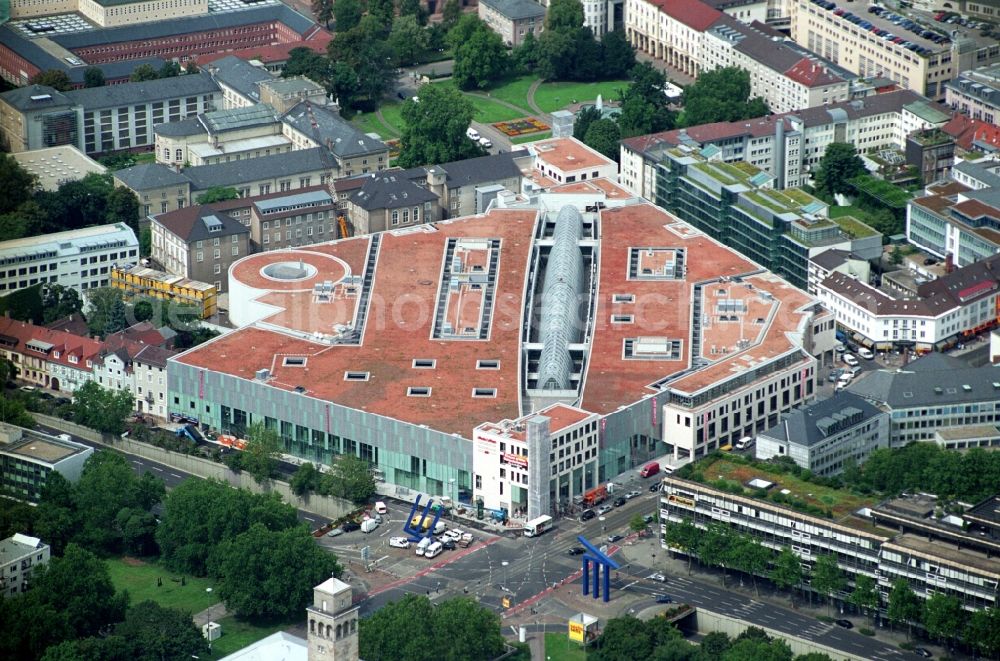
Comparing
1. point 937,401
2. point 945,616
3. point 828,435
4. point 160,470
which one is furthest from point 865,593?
point 160,470

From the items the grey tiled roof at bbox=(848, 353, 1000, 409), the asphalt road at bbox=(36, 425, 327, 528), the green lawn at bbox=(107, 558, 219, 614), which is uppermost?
the grey tiled roof at bbox=(848, 353, 1000, 409)

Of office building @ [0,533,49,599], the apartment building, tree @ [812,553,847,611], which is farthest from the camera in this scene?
office building @ [0,533,49,599]

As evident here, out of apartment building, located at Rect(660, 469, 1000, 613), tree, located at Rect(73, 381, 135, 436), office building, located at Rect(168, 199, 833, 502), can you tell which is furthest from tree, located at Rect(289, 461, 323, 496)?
apartment building, located at Rect(660, 469, 1000, 613)

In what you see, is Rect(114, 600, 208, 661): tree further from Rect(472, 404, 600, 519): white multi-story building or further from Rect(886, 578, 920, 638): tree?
Rect(886, 578, 920, 638): tree

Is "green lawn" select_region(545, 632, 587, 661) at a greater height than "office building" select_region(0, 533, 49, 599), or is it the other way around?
"office building" select_region(0, 533, 49, 599)

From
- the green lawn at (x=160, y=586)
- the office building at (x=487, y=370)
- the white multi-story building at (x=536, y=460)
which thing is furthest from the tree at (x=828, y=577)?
the green lawn at (x=160, y=586)

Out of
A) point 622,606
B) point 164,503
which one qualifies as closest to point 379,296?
point 164,503
